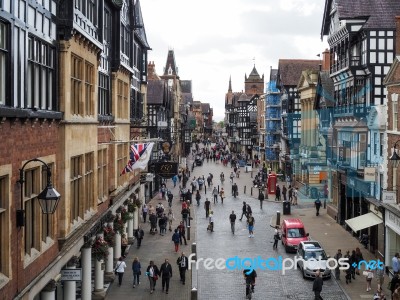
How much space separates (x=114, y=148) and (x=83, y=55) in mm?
9460

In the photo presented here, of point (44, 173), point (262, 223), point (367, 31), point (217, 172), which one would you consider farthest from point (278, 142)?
point (44, 173)

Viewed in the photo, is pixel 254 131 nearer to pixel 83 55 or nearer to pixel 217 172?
pixel 217 172

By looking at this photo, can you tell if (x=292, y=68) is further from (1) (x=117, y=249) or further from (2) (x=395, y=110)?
(1) (x=117, y=249)

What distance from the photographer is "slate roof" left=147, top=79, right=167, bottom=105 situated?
65.7 metres

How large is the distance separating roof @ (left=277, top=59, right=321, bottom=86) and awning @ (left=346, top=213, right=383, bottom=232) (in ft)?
135

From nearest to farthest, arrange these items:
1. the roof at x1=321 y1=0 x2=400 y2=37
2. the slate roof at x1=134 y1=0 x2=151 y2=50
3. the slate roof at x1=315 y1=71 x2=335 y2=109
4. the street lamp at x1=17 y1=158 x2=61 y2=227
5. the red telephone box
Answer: the street lamp at x1=17 y1=158 x2=61 y2=227
the roof at x1=321 y1=0 x2=400 y2=37
the slate roof at x1=134 y1=0 x2=151 y2=50
the slate roof at x1=315 y1=71 x2=335 y2=109
the red telephone box

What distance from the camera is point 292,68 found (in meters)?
74.5

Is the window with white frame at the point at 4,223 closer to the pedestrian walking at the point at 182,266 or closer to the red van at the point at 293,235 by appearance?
the pedestrian walking at the point at 182,266

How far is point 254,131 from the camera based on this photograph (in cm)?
11388

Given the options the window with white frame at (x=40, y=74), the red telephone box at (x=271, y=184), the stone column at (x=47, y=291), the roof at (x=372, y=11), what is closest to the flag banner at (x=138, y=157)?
the window with white frame at (x=40, y=74)

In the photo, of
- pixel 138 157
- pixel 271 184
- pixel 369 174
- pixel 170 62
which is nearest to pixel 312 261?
pixel 369 174

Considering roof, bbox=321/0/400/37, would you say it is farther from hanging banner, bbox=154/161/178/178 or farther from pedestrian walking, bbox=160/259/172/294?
pedestrian walking, bbox=160/259/172/294

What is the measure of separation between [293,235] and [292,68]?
4323 centimetres

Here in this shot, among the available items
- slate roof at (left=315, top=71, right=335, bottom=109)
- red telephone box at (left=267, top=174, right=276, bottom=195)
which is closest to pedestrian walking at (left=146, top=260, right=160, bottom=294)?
slate roof at (left=315, top=71, right=335, bottom=109)
